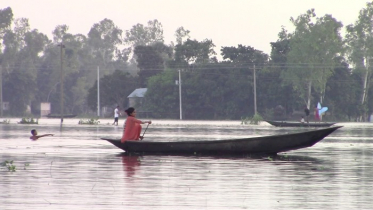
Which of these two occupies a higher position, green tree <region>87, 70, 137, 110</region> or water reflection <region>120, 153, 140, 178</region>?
green tree <region>87, 70, 137, 110</region>

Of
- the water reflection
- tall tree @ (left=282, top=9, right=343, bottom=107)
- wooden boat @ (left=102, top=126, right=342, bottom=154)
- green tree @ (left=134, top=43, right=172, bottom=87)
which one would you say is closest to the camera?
the water reflection

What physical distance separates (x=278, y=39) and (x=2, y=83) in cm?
5054

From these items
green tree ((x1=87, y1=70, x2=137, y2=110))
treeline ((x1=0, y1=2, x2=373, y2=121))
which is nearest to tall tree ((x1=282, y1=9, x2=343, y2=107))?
treeline ((x1=0, y1=2, x2=373, y2=121))

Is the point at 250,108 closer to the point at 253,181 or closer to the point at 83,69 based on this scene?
the point at 83,69

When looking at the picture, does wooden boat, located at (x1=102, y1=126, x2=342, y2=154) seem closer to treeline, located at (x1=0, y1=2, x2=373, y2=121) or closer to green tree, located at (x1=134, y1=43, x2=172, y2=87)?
treeline, located at (x1=0, y1=2, x2=373, y2=121)

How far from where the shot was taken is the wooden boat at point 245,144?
24.2m

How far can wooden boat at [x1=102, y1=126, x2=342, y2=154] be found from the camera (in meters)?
24.2

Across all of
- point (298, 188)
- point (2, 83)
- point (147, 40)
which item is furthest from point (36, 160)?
point (147, 40)

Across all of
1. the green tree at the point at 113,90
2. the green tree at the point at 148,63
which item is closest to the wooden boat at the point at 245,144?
the green tree at the point at 113,90

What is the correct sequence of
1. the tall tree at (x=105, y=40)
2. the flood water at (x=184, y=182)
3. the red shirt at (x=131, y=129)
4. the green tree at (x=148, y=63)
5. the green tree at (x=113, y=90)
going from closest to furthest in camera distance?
1. the flood water at (x=184, y=182)
2. the red shirt at (x=131, y=129)
3. the green tree at (x=113, y=90)
4. the green tree at (x=148, y=63)
5. the tall tree at (x=105, y=40)

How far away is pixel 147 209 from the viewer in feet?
37.0

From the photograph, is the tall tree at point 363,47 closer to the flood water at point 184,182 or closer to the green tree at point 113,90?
the green tree at point 113,90

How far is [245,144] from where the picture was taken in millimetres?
24203

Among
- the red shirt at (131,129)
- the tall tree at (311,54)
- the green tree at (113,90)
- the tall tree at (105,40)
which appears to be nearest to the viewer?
the red shirt at (131,129)
